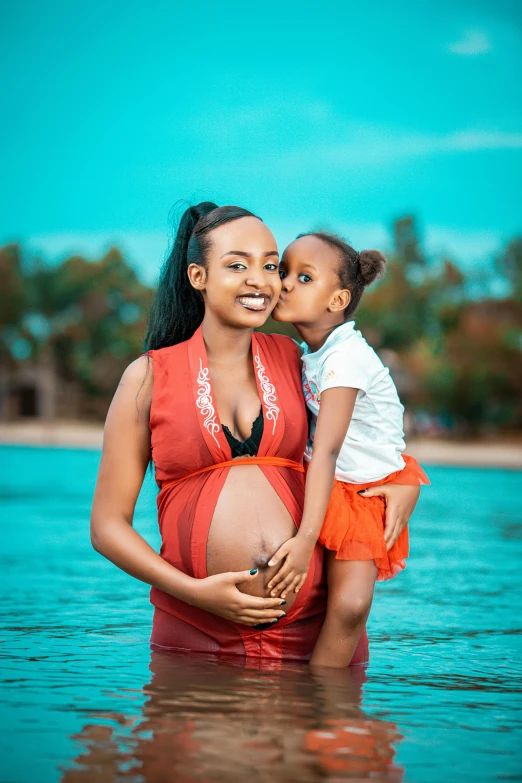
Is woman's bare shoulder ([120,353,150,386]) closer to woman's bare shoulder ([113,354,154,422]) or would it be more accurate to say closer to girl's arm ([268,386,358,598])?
woman's bare shoulder ([113,354,154,422])

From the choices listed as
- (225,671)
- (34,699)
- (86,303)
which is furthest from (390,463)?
(86,303)

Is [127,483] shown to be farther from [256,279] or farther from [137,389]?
[256,279]

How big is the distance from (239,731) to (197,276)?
159 cm

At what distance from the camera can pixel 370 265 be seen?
4188 millimetres

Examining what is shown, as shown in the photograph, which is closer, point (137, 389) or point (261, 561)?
point (261, 561)

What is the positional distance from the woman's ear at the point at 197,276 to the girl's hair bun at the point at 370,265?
61cm

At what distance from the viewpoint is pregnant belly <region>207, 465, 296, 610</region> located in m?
3.71

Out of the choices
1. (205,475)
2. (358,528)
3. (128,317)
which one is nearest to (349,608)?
(358,528)

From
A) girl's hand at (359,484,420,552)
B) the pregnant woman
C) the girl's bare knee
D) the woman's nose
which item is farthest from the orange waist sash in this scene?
the woman's nose

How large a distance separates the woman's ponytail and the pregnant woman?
13 cm

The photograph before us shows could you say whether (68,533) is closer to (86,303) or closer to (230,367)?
(230,367)

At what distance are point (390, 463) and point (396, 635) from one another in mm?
1822

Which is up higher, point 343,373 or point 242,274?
point 242,274

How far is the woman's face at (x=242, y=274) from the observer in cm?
389
